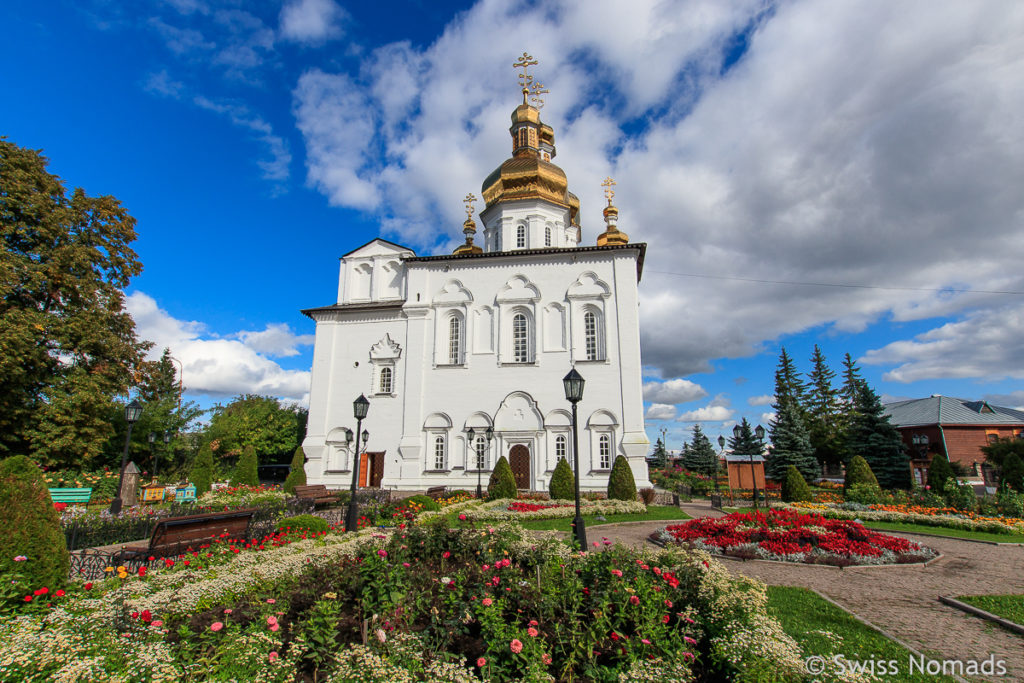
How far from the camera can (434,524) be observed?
6180 millimetres

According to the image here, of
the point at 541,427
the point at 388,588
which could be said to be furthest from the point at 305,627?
the point at 541,427

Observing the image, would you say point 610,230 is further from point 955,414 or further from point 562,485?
point 955,414

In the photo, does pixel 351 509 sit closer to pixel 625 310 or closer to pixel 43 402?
pixel 625 310

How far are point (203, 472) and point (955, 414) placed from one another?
45424 mm

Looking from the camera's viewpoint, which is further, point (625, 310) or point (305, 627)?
point (625, 310)

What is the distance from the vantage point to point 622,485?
16.2 metres

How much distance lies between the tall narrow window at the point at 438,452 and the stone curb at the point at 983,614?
17.0 m

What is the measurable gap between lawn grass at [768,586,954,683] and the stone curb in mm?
1435

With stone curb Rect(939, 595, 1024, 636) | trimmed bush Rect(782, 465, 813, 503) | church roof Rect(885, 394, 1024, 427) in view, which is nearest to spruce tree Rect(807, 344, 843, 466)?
church roof Rect(885, 394, 1024, 427)

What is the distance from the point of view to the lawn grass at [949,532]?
10484 millimetres

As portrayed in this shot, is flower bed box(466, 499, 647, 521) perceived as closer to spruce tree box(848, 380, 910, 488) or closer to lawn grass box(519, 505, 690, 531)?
lawn grass box(519, 505, 690, 531)

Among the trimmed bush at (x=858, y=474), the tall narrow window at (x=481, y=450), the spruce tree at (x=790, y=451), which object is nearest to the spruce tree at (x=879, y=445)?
the spruce tree at (x=790, y=451)

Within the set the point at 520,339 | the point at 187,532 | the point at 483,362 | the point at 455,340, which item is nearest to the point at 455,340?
the point at 455,340

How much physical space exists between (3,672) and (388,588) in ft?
8.43
